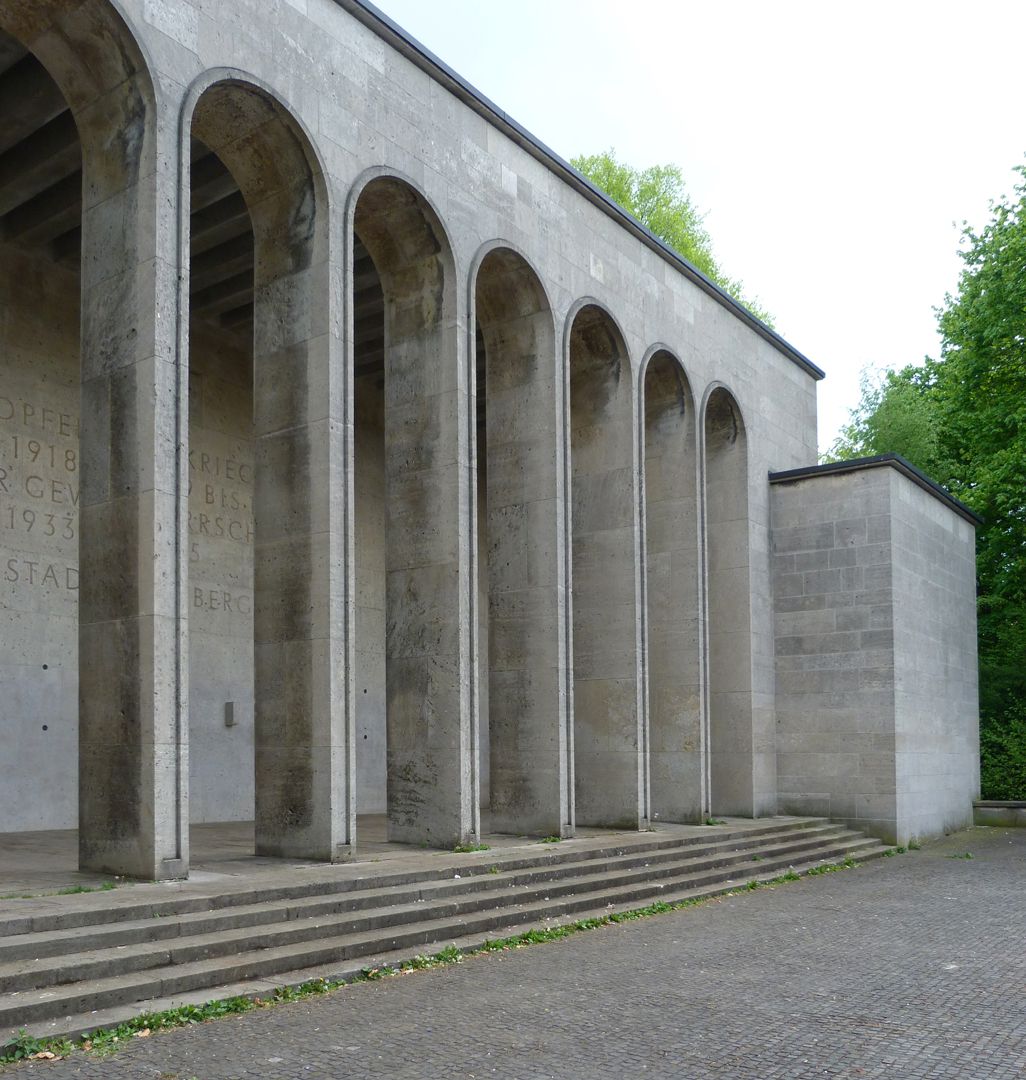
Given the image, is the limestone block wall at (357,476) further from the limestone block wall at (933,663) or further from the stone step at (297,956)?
the limestone block wall at (933,663)

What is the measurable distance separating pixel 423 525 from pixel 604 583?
13.9ft

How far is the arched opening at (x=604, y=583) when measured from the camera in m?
16.3

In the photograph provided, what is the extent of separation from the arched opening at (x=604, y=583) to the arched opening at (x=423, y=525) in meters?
3.07

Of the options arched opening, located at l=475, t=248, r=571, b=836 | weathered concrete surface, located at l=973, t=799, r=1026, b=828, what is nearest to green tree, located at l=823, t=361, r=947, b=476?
weathered concrete surface, located at l=973, t=799, r=1026, b=828

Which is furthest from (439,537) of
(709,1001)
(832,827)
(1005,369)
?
(1005,369)

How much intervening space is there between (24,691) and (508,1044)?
9.93 meters

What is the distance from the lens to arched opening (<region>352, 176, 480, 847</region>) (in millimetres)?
13148

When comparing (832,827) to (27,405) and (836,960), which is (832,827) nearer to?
(836,960)

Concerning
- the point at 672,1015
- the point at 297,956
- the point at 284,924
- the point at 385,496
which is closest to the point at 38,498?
the point at 385,496

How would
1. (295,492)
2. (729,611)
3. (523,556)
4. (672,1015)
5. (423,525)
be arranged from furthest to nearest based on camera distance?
(729,611) → (523,556) → (423,525) → (295,492) → (672,1015)

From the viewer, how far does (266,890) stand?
359 inches

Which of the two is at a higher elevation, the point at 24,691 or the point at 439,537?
the point at 439,537

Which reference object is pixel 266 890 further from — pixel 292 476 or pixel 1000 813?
pixel 1000 813

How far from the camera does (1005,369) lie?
26.8 m
